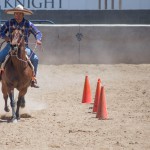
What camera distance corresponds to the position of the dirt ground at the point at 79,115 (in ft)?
30.7

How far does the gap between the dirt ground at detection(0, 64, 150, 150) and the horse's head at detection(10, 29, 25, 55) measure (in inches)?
48.5

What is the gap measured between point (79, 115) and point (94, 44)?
935 cm

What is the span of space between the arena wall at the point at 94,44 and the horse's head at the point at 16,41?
33.5 ft

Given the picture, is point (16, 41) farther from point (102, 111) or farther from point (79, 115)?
point (79, 115)

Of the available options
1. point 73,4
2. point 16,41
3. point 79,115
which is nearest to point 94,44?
point 73,4

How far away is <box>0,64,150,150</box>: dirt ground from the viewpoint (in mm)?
9367

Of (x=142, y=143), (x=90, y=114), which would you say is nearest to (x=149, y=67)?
(x=90, y=114)

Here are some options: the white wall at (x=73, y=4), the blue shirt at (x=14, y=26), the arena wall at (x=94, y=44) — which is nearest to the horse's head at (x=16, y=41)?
the blue shirt at (x=14, y=26)

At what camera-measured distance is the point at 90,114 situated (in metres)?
12.7

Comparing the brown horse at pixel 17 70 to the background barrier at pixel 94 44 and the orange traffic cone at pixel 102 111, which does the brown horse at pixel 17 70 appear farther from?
the background barrier at pixel 94 44

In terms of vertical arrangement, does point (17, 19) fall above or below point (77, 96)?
above

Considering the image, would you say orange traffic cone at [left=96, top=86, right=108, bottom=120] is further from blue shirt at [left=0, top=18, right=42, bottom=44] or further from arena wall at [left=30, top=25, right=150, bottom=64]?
arena wall at [left=30, top=25, right=150, bottom=64]

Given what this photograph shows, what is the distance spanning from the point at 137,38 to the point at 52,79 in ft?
12.9

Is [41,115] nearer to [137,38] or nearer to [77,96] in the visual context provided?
[77,96]
